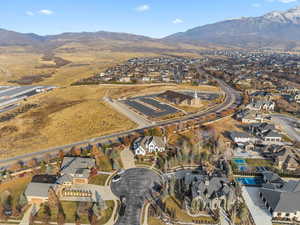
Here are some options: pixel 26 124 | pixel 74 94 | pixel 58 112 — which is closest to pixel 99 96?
pixel 74 94

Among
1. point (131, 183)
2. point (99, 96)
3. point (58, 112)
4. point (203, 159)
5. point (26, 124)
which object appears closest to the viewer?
Answer: point (131, 183)

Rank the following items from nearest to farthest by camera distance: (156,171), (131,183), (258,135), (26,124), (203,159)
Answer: (131,183) < (156,171) < (203,159) < (258,135) < (26,124)

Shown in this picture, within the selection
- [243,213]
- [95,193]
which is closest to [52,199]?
[95,193]

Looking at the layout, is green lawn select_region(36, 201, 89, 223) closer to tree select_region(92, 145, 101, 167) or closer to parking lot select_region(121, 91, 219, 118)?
tree select_region(92, 145, 101, 167)

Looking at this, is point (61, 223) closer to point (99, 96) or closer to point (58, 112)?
point (58, 112)

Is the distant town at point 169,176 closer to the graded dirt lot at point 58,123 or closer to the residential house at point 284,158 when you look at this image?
the residential house at point 284,158

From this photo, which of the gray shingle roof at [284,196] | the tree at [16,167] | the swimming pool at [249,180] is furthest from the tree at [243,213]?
the tree at [16,167]
